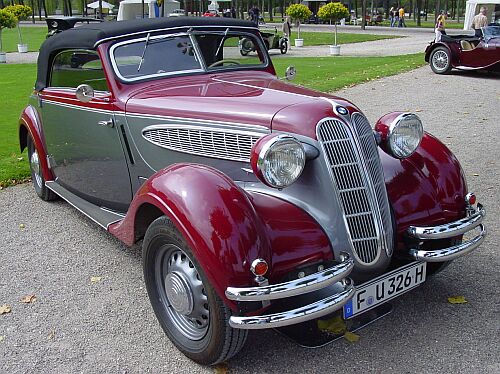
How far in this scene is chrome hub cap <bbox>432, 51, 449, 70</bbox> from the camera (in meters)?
15.0

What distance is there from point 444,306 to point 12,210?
14.7ft

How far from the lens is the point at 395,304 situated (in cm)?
371

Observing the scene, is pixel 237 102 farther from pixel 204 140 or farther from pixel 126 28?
pixel 126 28

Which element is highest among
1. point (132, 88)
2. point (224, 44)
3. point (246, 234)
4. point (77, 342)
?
point (224, 44)

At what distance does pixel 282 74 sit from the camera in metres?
15.2

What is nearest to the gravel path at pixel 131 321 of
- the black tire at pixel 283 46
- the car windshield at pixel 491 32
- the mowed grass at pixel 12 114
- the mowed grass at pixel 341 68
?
the mowed grass at pixel 12 114

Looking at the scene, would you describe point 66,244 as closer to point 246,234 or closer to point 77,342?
point 77,342

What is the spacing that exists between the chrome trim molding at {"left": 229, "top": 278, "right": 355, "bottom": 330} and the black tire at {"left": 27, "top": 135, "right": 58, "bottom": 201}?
3.91 metres

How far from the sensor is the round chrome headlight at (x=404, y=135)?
3.55m

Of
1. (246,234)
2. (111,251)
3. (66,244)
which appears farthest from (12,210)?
(246,234)

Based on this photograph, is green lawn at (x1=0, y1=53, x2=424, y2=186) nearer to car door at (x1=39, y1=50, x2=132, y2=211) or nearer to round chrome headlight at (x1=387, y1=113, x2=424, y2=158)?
car door at (x1=39, y1=50, x2=132, y2=211)

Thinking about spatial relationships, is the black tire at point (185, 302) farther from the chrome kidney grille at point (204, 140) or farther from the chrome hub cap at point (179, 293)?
the chrome kidney grille at point (204, 140)

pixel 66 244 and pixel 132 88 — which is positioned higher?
pixel 132 88

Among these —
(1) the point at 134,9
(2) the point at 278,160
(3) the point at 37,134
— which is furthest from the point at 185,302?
(1) the point at 134,9
